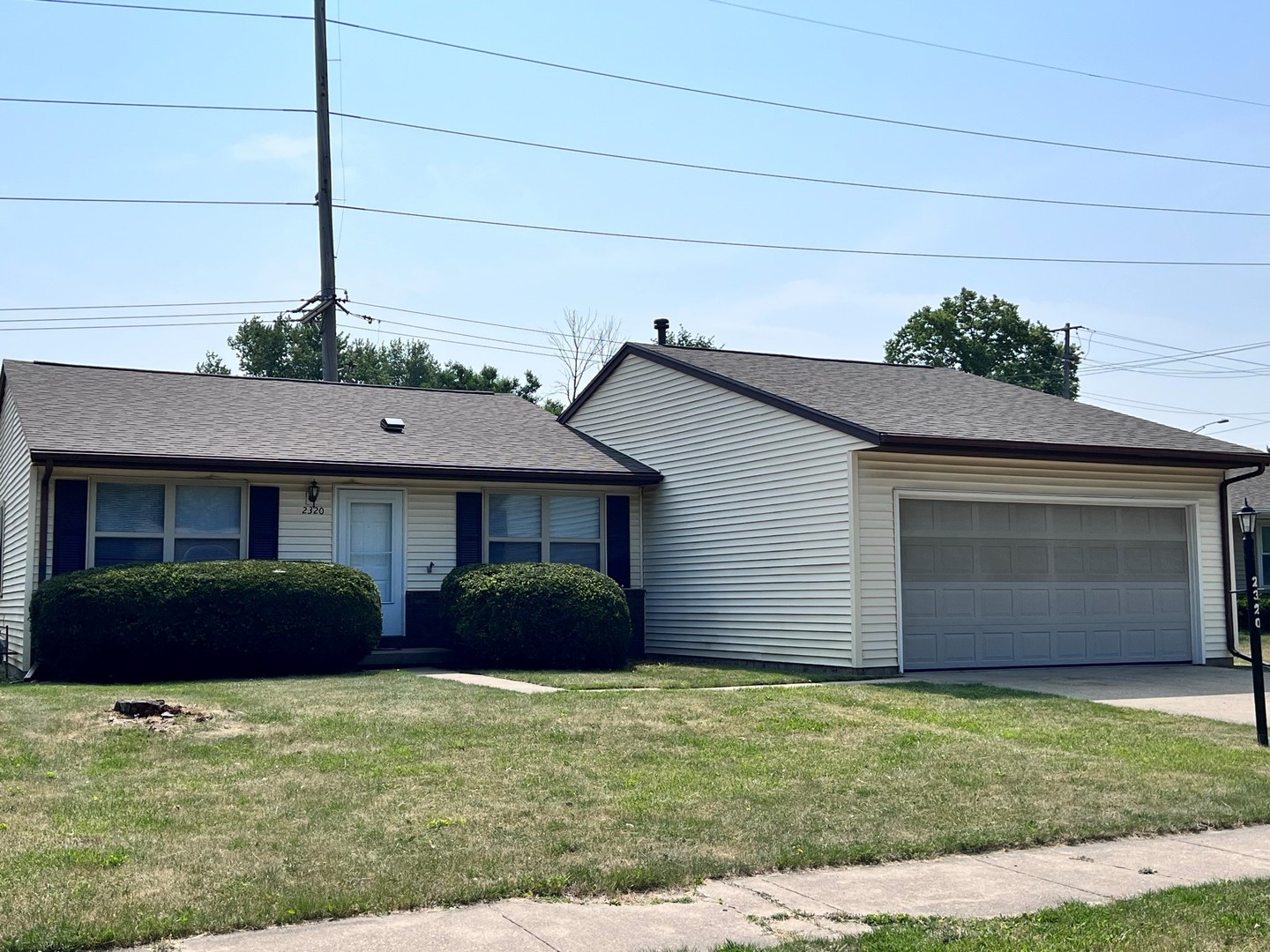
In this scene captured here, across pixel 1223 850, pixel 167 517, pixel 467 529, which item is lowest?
pixel 1223 850

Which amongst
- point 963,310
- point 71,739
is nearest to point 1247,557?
point 71,739

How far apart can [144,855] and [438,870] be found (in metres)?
1.47

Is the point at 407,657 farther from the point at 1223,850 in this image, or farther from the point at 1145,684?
the point at 1223,850

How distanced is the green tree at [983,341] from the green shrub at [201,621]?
134 feet

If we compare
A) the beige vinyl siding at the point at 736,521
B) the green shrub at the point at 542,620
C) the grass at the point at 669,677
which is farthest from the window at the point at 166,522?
the beige vinyl siding at the point at 736,521

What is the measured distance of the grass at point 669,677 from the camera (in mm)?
13742

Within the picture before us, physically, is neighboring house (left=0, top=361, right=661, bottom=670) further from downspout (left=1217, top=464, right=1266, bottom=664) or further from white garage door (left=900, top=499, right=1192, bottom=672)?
downspout (left=1217, top=464, right=1266, bottom=664)

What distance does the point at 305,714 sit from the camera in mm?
10727

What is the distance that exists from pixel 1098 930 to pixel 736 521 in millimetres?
12441

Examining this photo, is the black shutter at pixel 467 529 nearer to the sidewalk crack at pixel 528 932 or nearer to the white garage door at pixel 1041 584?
the white garage door at pixel 1041 584

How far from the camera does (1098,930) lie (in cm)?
527

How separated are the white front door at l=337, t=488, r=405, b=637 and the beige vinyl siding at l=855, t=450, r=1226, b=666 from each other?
636cm

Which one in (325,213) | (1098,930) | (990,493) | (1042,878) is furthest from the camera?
(325,213)

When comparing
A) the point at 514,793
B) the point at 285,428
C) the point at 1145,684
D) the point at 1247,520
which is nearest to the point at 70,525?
the point at 285,428
